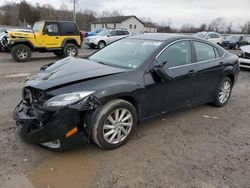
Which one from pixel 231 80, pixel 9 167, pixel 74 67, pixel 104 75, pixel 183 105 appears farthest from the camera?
pixel 231 80

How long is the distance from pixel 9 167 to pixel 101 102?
1.39 metres

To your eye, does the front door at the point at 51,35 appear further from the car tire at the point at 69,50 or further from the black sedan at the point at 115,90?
the black sedan at the point at 115,90

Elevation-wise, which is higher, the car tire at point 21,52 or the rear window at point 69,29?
the rear window at point 69,29

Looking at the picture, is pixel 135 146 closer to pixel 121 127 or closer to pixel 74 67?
pixel 121 127

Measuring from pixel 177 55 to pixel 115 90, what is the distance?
1.54 meters

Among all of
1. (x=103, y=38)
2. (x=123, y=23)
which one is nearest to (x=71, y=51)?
(x=103, y=38)

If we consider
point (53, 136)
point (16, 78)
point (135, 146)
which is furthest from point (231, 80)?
point (16, 78)

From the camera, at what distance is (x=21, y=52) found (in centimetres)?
1170

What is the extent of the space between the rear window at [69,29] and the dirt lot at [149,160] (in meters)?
9.13

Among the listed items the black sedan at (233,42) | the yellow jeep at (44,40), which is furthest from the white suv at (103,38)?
the black sedan at (233,42)

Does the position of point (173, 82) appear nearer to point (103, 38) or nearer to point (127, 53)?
point (127, 53)

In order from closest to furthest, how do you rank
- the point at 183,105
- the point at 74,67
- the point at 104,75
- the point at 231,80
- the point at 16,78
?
1. the point at 104,75
2. the point at 74,67
3. the point at 183,105
4. the point at 231,80
5. the point at 16,78

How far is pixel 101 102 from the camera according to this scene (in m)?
3.15

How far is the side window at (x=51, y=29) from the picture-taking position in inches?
480
